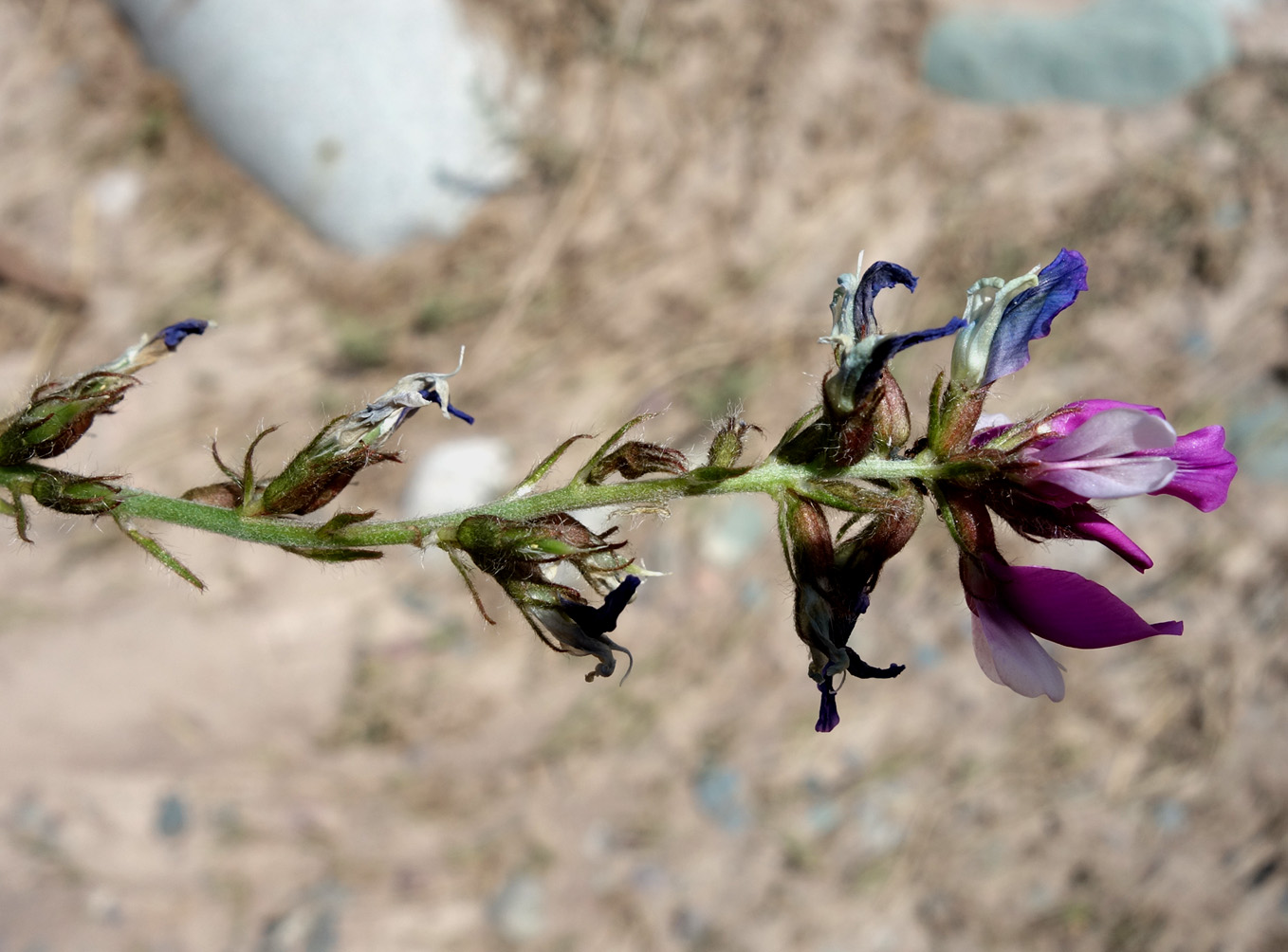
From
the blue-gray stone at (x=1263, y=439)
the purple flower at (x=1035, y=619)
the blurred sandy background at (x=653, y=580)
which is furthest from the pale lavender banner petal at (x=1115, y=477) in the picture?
the blue-gray stone at (x=1263, y=439)

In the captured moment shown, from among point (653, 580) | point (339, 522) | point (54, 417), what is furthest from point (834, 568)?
point (653, 580)

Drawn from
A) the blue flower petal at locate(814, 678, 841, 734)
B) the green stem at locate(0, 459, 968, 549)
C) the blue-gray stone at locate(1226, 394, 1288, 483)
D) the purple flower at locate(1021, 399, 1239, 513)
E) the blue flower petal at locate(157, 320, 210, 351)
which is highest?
the blue-gray stone at locate(1226, 394, 1288, 483)

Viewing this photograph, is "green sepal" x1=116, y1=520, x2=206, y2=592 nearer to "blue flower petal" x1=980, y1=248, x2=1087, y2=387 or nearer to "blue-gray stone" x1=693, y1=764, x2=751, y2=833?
"blue flower petal" x1=980, y1=248, x2=1087, y2=387

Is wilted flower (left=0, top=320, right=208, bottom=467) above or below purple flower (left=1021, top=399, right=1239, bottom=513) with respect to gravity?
above

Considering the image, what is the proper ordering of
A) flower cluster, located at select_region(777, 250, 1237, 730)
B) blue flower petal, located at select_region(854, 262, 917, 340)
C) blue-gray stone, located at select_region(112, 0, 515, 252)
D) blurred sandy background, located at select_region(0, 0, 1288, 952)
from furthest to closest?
blurred sandy background, located at select_region(0, 0, 1288, 952), blue-gray stone, located at select_region(112, 0, 515, 252), blue flower petal, located at select_region(854, 262, 917, 340), flower cluster, located at select_region(777, 250, 1237, 730)

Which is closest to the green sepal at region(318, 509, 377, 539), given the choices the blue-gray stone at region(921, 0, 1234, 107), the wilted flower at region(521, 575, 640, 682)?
the wilted flower at region(521, 575, 640, 682)

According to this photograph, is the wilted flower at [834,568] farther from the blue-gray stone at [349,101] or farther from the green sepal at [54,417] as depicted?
the blue-gray stone at [349,101]
